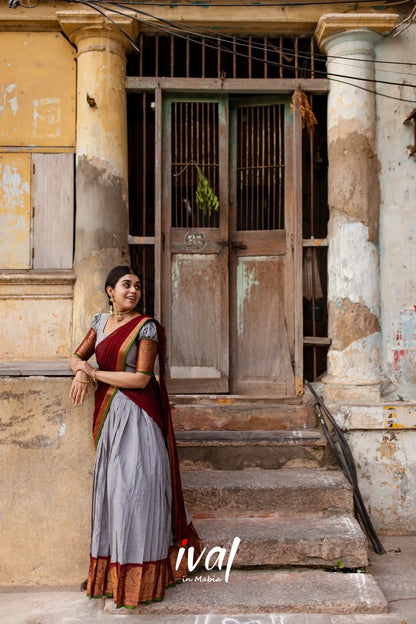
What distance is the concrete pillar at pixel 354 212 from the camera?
5.37 meters

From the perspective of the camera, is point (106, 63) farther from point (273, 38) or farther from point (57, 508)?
point (57, 508)

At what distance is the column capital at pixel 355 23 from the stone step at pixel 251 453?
3.68m

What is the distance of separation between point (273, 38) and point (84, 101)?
6.39ft

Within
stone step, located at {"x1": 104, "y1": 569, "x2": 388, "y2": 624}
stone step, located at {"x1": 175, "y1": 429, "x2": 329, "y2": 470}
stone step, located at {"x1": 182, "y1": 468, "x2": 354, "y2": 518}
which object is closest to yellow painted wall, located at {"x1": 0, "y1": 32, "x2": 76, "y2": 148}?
stone step, located at {"x1": 175, "y1": 429, "x2": 329, "y2": 470}

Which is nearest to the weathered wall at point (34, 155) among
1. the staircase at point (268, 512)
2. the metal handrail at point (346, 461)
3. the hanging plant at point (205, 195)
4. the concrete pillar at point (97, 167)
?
the concrete pillar at point (97, 167)

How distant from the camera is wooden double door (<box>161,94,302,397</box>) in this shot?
18.9ft

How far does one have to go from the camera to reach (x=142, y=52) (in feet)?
19.4

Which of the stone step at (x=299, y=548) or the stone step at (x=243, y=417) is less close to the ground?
the stone step at (x=243, y=417)

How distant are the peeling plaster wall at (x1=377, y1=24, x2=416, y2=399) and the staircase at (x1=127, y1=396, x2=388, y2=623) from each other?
99cm

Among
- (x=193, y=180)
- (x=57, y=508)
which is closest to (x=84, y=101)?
(x=193, y=180)

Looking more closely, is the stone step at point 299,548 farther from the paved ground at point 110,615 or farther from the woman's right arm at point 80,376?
the woman's right arm at point 80,376

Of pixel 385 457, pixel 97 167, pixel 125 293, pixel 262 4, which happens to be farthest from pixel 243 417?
pixel 262 4

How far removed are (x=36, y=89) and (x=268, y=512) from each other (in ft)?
14.3

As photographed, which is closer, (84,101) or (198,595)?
(198,595)
